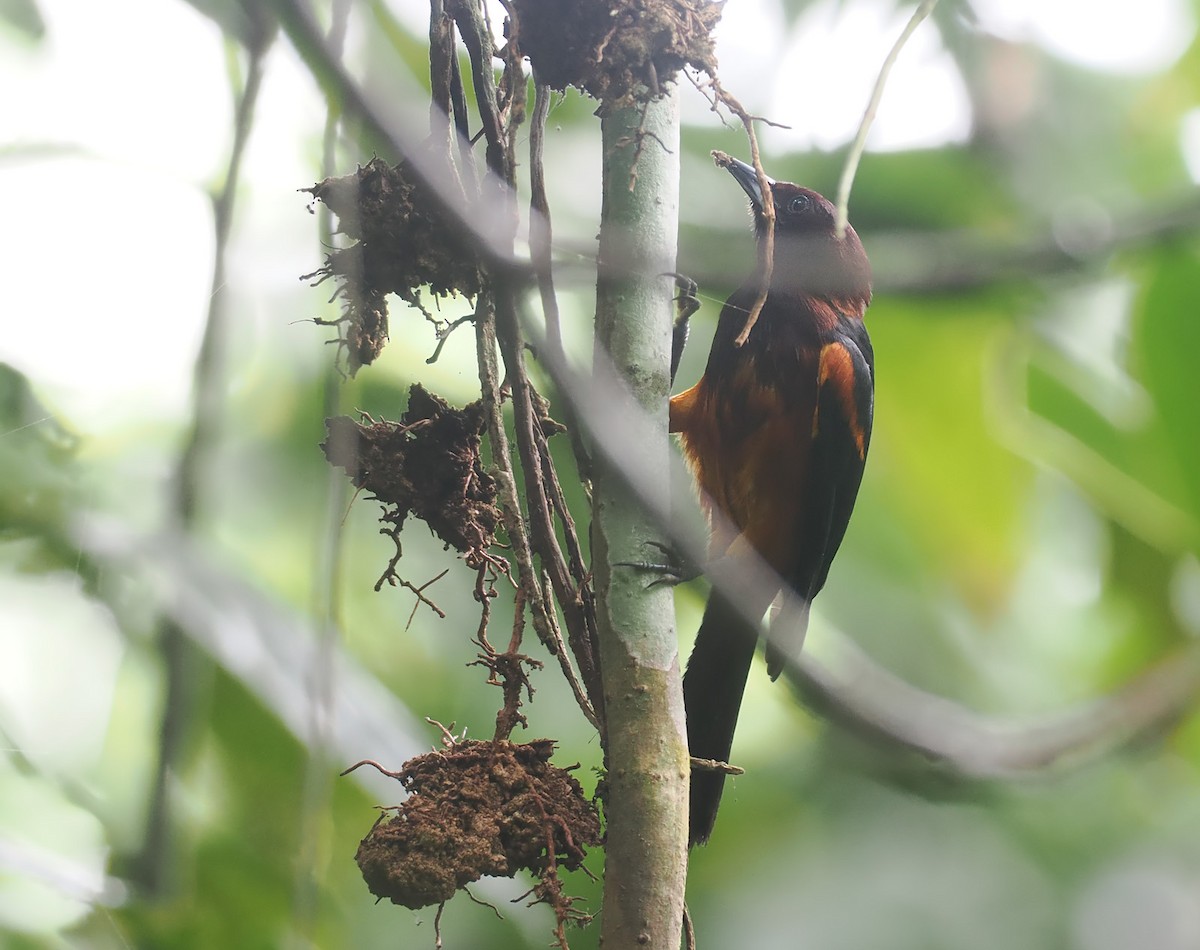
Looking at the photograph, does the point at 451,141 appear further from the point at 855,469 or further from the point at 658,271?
the point at 855,469

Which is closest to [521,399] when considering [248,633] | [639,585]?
[639,585]

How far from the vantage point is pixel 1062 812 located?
8.36 ft

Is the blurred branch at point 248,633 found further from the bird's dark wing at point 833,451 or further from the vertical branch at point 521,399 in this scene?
the bird's dark wing at point 833,451

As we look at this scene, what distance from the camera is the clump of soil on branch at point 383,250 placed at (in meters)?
1.10

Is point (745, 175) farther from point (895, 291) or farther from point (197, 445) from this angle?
point (197, 445)

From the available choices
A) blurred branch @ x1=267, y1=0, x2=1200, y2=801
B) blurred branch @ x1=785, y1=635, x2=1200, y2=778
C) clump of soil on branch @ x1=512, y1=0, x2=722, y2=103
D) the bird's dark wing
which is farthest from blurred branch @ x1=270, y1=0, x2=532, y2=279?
the bird's dark wing

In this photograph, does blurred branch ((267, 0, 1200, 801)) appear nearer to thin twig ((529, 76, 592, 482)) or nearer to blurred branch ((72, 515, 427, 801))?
thin twig ((529, 76, 592, 482))

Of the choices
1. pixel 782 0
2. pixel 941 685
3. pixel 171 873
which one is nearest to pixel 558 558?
pixel 171 873

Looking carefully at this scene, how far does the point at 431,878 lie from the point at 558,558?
35 cm

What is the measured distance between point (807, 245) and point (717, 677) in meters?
0.89

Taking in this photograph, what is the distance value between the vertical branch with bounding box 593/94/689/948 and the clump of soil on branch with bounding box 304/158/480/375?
0.57 ft

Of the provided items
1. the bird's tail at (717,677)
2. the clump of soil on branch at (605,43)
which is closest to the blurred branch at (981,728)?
the bird's tail at (717,677)

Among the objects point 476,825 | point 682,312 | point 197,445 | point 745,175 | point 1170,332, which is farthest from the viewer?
point 745,175

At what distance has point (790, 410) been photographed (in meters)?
2.05
